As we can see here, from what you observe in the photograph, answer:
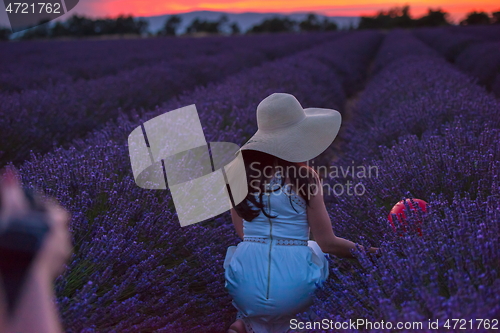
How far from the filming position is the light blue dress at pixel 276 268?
1903mm

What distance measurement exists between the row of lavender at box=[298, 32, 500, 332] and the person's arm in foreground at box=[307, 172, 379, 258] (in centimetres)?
9

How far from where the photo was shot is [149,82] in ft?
21.5

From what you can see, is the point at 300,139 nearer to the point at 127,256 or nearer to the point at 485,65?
the point at 127,256

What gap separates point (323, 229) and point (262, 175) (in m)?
0.35

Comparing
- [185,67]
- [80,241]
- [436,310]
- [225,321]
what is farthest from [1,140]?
[185,67]

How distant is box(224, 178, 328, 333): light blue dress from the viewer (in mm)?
1903

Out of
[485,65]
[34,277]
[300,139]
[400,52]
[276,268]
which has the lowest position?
[400,52]

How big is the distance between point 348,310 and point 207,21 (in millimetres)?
57947

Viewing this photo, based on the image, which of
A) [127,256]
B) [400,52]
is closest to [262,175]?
[127,256]

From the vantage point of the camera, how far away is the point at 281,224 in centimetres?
199

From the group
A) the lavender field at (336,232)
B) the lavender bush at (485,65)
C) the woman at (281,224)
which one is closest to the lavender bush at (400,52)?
the lavender bush at (485,65)
